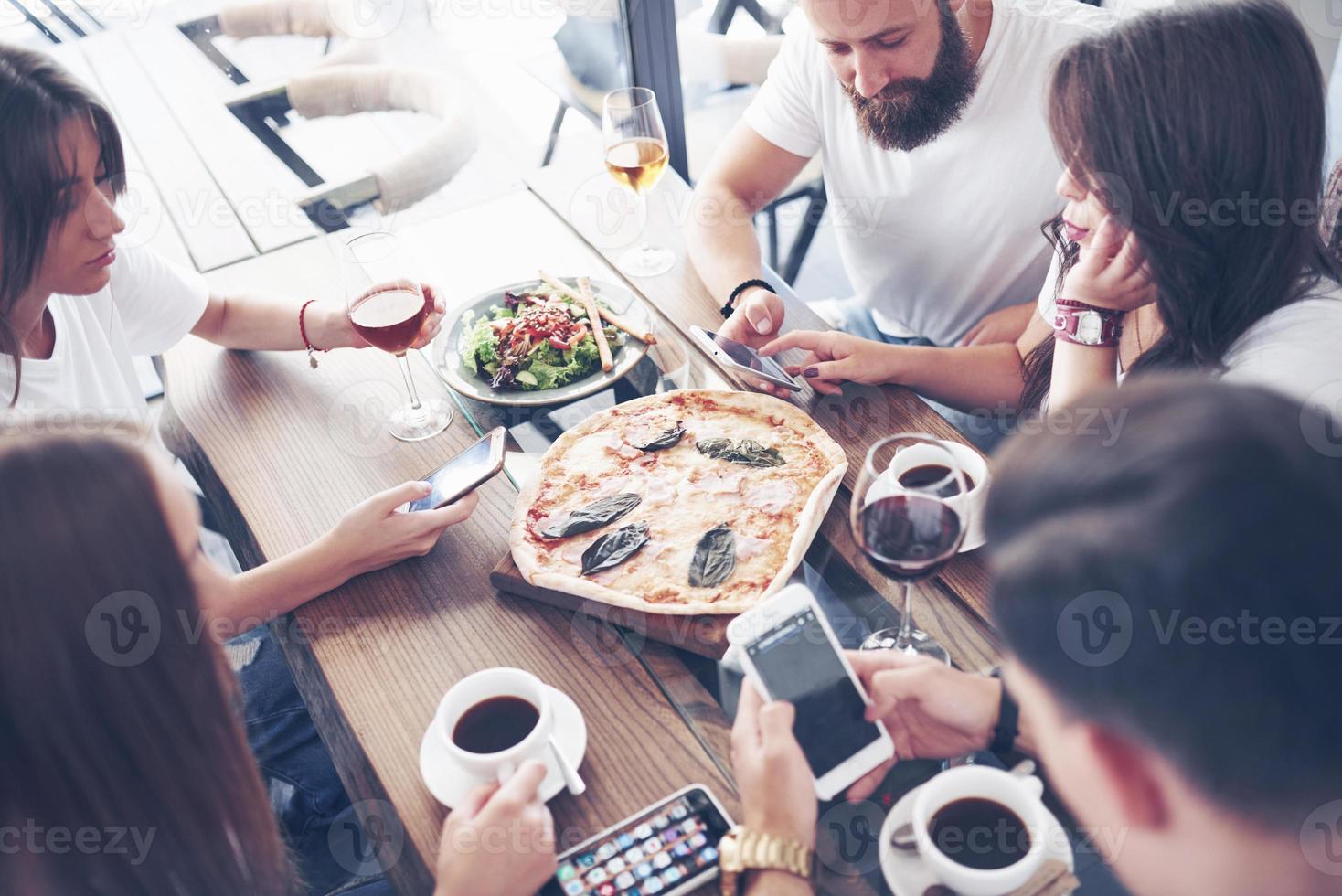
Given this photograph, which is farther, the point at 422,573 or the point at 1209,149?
the point at 422,573

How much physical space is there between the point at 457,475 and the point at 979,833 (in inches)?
33.3

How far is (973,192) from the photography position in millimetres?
1968

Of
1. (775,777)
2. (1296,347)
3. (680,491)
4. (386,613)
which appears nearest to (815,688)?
(775,777)

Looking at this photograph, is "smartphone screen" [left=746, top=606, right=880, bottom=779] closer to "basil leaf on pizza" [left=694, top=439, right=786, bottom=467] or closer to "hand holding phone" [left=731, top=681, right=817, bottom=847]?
"hand holding phone" [left=731, top=681, right=817, bottom=847]

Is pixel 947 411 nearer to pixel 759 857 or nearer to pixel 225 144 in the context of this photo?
pixel 759 857

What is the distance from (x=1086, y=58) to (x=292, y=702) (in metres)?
1.53

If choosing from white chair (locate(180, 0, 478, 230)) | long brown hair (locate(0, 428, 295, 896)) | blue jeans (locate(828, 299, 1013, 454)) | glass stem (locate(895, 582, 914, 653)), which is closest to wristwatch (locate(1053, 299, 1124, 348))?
blue jeans (locate(828, 299, 1013, 454))

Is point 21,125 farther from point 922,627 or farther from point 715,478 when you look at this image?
point 922,627

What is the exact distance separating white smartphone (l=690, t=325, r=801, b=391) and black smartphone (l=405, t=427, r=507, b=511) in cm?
41

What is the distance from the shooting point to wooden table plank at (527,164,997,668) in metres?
1.23

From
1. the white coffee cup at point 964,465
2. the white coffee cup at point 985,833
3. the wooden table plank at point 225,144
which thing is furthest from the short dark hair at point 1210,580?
the wooden table plank at point 225,144

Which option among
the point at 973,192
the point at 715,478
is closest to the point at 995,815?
the point at 715,478

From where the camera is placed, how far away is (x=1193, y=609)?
25.0 inches

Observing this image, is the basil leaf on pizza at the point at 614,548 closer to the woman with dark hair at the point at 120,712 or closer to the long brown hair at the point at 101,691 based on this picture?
the woman with dark hair at the point at 120,712
